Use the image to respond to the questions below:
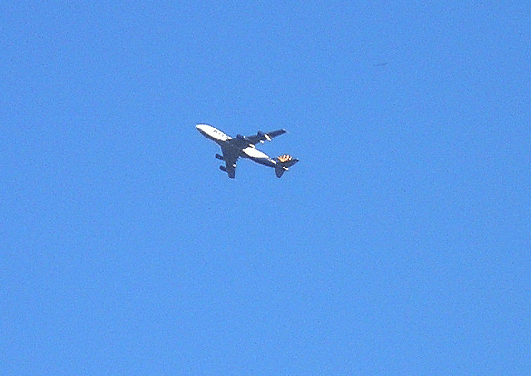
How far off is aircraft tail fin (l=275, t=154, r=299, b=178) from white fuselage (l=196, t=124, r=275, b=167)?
0.88 m

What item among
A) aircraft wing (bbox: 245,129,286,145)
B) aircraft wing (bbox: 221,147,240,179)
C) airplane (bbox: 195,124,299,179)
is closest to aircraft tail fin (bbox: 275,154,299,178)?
airplane (bbox: 195,124,299,179)

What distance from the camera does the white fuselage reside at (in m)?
172

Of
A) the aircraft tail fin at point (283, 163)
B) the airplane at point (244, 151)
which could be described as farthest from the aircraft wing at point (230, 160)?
the aircraft tail fin at point (283, 163)

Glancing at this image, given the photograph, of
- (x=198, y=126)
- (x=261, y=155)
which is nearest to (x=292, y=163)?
(x=261, y=155)

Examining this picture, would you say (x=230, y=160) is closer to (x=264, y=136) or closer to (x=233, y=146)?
(x=233, y=146)

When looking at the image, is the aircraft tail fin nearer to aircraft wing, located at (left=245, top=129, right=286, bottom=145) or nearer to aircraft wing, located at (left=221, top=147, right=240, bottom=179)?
→ aircraft wing, located at (left=221, top=147, right=240, bottom=179)

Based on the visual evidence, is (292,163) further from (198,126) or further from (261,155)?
(198,126)

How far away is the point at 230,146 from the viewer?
173m

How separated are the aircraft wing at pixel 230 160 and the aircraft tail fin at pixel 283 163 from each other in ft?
21.2

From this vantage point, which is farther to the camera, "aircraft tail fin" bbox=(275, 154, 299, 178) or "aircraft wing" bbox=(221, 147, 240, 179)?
"aircraft wing" bbox=(221, 147, 240, 179)

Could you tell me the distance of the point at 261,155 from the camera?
174 m

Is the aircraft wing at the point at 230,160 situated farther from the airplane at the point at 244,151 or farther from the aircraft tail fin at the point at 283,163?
the aircraft tail fin at the point at 283,163

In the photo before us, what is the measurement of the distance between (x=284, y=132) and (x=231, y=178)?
19.7 meters

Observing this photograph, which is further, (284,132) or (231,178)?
(231,178)
